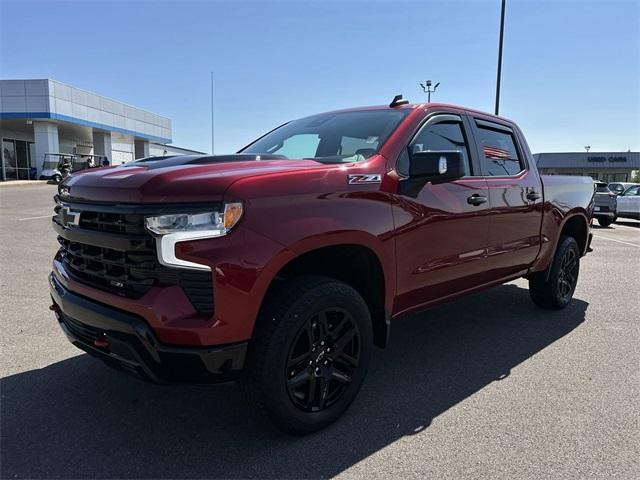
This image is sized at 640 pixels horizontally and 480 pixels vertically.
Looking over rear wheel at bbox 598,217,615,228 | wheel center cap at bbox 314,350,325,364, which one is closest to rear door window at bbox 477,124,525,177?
wheel center cap at bbox 314,350,325,364

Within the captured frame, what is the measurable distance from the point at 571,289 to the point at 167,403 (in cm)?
453

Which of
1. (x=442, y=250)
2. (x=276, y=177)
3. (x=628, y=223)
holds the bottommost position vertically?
(x=628, y=223)

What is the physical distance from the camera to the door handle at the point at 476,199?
12.3 ft

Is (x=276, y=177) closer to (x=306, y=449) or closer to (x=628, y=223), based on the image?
(x=306, y=449)

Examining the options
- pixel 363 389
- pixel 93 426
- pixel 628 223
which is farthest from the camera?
pixel 628 223

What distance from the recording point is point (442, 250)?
353 cm

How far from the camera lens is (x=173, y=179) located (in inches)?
94.7

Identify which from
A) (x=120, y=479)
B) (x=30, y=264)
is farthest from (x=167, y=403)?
(x=30, y=264)

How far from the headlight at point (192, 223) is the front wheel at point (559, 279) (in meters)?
4.01

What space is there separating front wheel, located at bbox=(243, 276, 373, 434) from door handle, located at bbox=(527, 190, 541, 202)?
7.97 ft

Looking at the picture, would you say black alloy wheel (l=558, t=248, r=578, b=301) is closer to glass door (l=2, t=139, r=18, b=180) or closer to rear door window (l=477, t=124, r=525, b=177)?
rear door window (l=477, t=124, r=525, b=177)

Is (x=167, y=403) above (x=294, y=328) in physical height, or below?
below

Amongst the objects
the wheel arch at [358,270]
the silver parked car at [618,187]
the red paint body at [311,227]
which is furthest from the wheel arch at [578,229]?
the silver parked car at [618,187]

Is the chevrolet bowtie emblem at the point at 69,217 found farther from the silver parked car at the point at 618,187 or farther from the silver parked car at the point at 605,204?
the silver parked car at the point at 618,187
